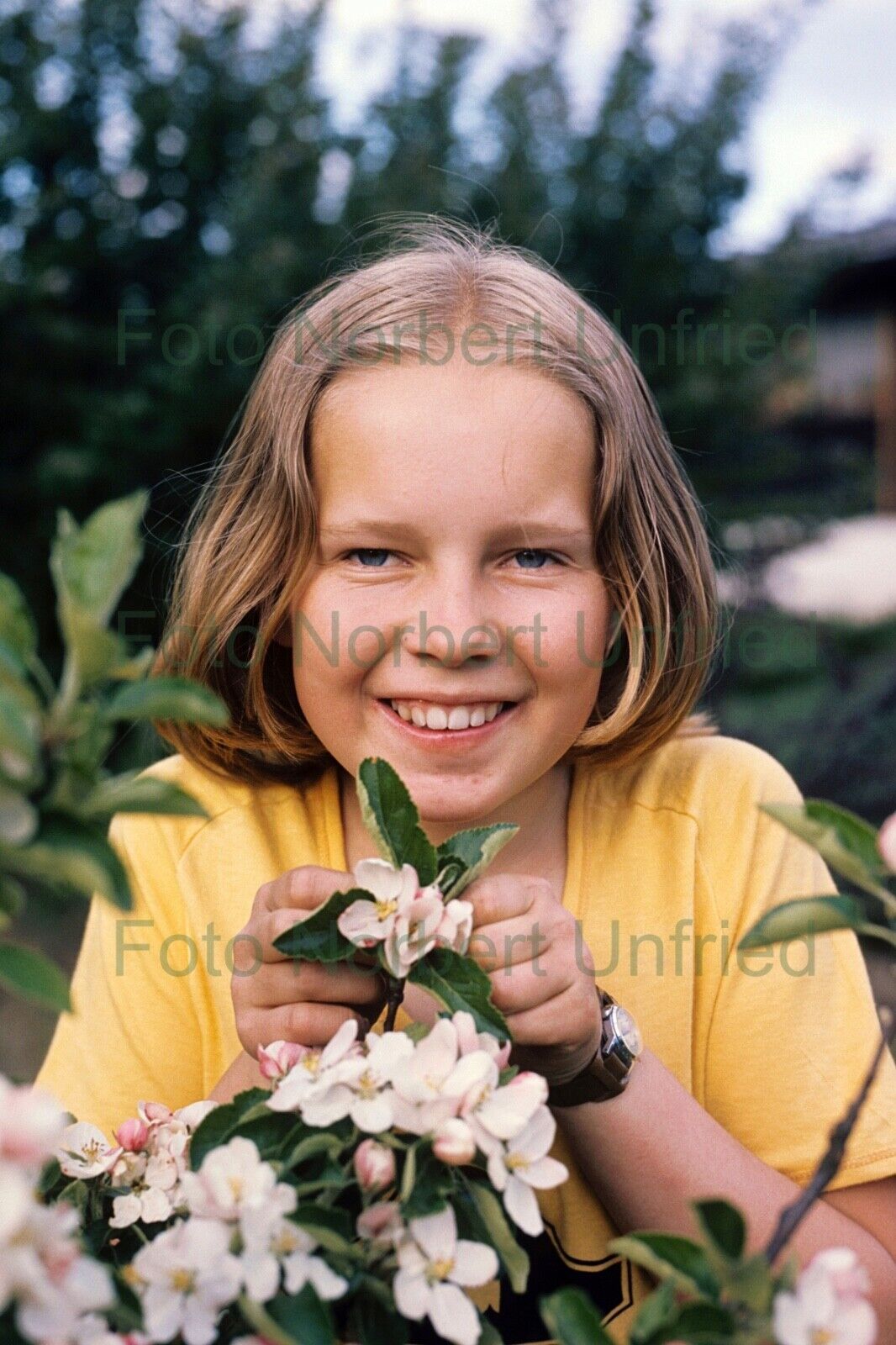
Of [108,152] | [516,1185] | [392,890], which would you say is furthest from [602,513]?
[108,152]

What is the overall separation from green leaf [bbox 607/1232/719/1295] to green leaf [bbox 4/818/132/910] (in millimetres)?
285

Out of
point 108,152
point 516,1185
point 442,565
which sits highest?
point 108,152

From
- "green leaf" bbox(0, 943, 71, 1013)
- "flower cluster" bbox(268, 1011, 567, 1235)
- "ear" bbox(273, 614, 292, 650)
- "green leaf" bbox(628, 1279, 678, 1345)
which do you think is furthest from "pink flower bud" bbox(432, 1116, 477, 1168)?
"ear" bbox(273, 614, 292, 650)

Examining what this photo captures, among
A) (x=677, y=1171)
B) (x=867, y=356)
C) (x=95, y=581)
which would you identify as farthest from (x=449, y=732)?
(x=867, y=356)

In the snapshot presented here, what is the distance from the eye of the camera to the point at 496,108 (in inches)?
168

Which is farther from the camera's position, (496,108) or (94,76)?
(496,108)

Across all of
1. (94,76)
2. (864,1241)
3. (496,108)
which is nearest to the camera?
(864,1241)

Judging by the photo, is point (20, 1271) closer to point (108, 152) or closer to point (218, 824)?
Answer: point (218, 824)

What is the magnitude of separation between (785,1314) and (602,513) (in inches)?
35.9

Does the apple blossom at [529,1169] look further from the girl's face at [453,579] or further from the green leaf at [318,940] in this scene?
the girl's face at [453,579]

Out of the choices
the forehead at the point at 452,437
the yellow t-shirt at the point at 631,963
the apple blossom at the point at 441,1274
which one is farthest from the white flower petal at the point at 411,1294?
the forehead at the point at 452,437

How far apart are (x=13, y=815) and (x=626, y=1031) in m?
0.73

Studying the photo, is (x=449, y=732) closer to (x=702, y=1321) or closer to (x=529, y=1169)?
(x=529, y=1169)

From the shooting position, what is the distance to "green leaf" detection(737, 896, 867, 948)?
2.13 ft
